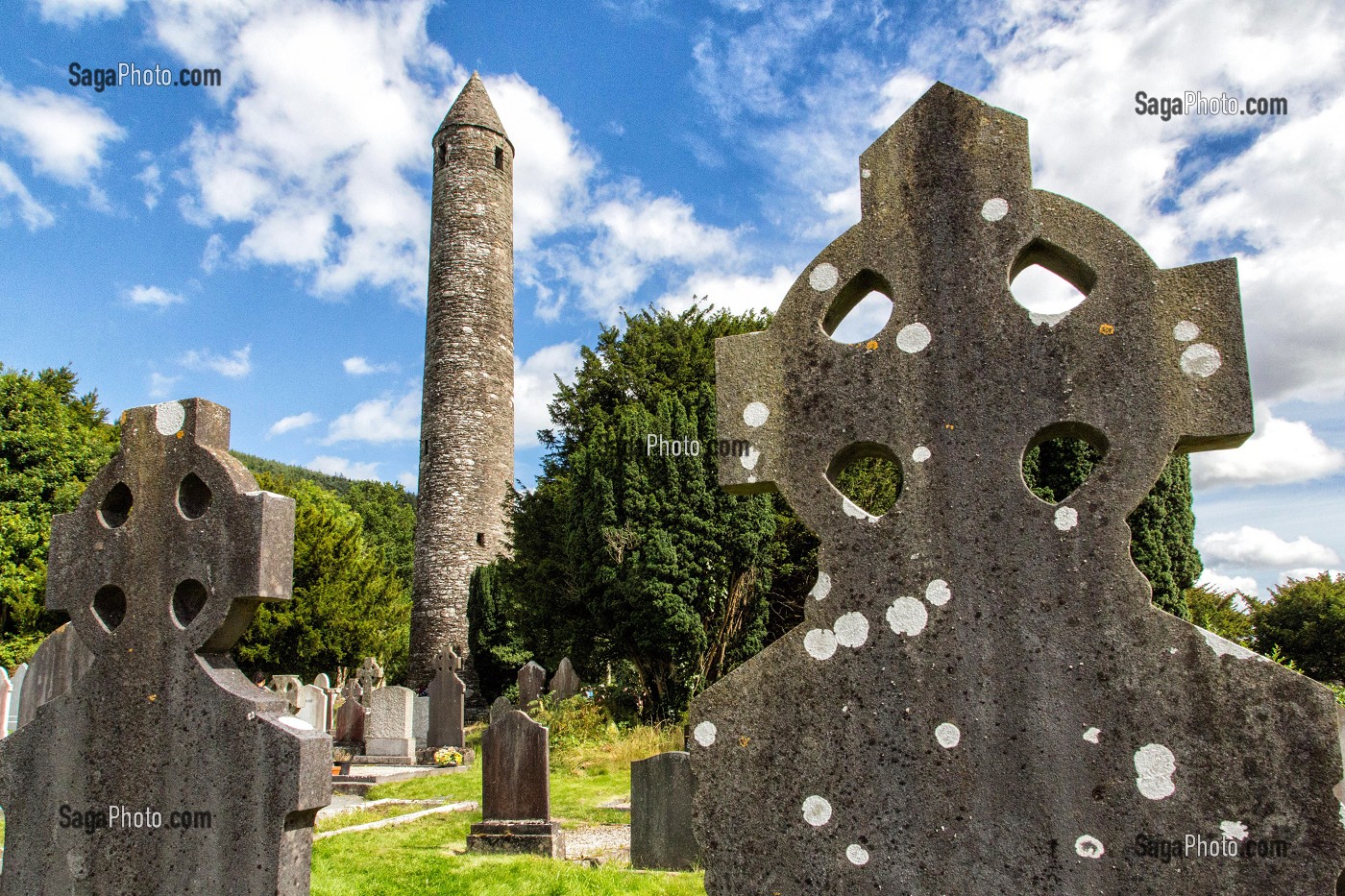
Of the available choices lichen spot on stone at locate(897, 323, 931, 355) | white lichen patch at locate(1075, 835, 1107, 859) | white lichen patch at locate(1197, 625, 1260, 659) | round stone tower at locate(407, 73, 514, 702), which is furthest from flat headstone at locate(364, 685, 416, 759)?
white lichen patch at locate(1197, 625, 1260, 659)

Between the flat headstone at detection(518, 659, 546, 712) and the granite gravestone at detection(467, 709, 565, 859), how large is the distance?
9.39 meters

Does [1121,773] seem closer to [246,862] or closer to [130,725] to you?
[246,862]

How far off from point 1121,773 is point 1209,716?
0.87 feet

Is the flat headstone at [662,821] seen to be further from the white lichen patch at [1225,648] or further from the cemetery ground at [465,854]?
the white lichen patch at [1225,648]

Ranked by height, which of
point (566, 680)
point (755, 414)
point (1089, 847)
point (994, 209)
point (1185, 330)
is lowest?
point (566, 680)

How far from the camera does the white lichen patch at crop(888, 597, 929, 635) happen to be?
8.24ft

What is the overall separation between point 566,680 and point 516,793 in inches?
436

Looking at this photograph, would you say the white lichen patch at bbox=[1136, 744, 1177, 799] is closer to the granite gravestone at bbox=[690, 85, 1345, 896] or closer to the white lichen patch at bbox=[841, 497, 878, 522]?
the granite gravestone at bbox=[690, 85, 1345, 896]

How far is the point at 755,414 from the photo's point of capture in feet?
9.09

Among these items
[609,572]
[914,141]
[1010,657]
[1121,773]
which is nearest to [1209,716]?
[1121,773]

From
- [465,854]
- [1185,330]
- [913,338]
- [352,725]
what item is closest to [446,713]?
[352,725]

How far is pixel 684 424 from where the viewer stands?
15.5 meters

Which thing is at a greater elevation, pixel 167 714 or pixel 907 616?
pixel 907 616

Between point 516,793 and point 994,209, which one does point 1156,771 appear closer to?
point 994,209
